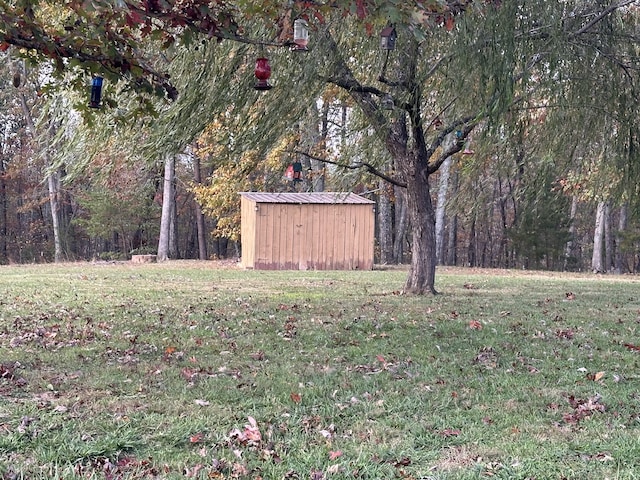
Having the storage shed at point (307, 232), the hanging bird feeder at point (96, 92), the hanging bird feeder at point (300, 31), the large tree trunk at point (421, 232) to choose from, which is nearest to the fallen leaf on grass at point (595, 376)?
the hanging bird feeder at point (300, 31)

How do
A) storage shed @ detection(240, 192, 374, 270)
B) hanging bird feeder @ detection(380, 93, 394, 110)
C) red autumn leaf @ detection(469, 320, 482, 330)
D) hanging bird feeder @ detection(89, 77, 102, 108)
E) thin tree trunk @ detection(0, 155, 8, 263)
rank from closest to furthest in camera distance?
hanging bird feeder @ detection(89, 77, 102, 108)
red autumn leaf @ detection(469, 320, 482, 330)
hanging bird feeder @ detection(380, 93, 394, 110)
storage shed @ detection(240, 192, 374, 270)
thin tree trunk @ detection(0, 155, 8, 263)

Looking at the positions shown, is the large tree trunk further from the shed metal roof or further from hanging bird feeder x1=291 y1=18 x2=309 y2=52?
the shed metal roof

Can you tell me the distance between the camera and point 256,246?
57.9ft

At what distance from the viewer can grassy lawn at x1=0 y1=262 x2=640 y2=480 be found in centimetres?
301

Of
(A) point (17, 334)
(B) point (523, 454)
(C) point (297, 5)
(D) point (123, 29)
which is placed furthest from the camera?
(A) point (17, 334)

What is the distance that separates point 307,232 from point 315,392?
13.9 metres

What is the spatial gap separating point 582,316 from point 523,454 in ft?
18.7

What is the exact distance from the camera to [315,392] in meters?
4.27

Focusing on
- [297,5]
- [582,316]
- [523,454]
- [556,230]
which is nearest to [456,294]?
[582,316]

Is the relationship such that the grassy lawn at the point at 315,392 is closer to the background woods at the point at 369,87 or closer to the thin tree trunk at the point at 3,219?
the background woods at the point at 369,87

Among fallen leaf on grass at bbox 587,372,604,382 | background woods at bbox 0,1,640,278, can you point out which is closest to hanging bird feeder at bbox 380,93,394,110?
background woods at bbox 0,1,640,278

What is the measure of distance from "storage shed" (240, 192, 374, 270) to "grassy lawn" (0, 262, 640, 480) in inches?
355

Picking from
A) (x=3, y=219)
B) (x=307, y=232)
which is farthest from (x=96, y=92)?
(x=3, y=219)

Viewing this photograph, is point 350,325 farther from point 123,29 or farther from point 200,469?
point 200,469
